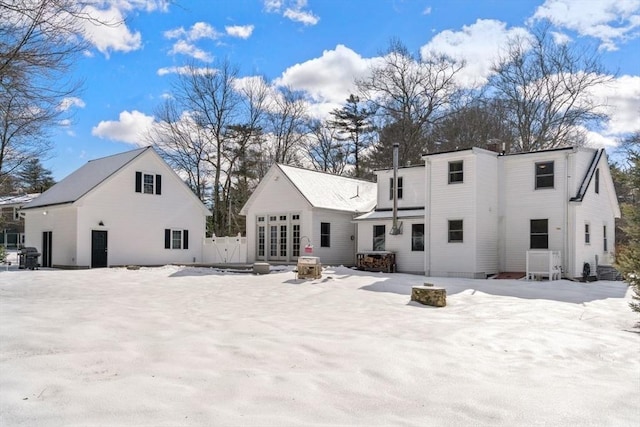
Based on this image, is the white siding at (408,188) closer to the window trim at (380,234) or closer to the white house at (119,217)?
the window trim at (380,234)

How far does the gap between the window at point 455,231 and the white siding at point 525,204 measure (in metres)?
1.91

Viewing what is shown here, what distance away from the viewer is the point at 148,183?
87.0 feet

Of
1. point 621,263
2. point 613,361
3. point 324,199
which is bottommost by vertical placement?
point 613,361

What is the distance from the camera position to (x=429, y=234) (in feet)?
67.3

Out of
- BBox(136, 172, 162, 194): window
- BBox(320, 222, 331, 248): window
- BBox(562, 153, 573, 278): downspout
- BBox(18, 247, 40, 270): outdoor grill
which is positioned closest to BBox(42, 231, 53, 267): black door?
BBox(18, 247, 40, 270): outdoor grill

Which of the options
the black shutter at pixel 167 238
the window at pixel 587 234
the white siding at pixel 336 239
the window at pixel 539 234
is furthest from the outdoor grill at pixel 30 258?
the window at pixel 587 234

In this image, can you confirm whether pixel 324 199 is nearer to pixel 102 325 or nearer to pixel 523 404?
pixel 102 325

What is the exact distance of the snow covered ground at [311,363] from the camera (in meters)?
4.52

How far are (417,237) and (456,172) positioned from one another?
3272 millimetres

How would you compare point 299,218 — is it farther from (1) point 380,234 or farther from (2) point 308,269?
(2) point 308,269

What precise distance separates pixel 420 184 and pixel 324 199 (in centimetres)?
486

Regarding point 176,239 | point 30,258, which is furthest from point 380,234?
point 30,258

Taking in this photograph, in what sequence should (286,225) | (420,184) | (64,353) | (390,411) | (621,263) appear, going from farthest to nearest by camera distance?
(286,225), (420,184), (621,263), (64,353), (390,411)

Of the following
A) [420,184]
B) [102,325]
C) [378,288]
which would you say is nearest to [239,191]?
[420,184]
